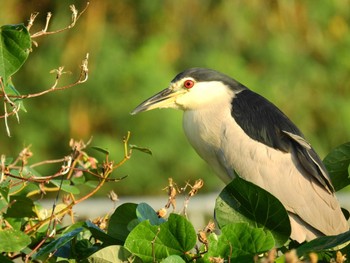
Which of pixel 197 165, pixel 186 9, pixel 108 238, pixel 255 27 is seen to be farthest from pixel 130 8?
pixel 108 238

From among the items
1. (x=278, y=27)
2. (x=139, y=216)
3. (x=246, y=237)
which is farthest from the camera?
(x=278, y=27)

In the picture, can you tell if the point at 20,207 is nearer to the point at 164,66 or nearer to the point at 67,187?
the point at 67,187

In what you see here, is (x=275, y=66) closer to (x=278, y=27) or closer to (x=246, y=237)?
(x=278, y=27)

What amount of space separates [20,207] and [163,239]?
0.40 m

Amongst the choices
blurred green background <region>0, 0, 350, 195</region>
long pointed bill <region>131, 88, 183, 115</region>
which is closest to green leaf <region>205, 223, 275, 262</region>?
long pointed bill <region>131, 88, 183, 115</region>

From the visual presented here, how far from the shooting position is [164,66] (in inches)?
348

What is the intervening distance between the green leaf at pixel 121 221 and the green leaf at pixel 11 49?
0.91 ft

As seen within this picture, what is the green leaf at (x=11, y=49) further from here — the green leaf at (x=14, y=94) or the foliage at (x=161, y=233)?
the green leaf at (x=14, y=94)

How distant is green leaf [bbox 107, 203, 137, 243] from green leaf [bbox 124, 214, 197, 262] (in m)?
0.15

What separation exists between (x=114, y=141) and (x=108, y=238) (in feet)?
24.6

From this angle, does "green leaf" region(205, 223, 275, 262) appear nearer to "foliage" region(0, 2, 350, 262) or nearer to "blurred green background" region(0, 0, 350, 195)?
"foliage" region(0, 2, 350, 262)

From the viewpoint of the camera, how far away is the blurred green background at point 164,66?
28.7 ft

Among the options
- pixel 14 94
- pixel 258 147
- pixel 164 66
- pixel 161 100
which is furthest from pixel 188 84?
pixel 164 66

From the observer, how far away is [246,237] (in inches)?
45.4
